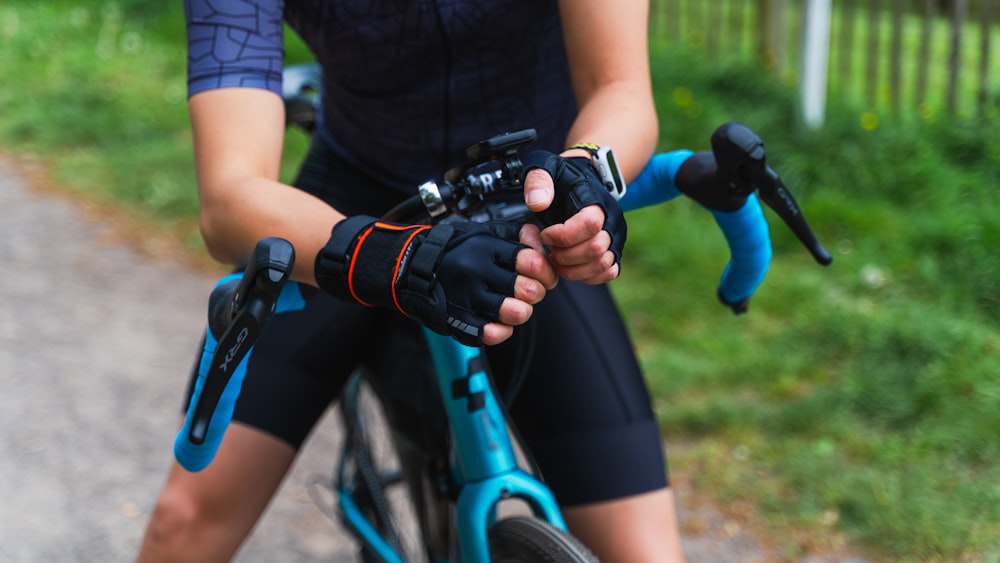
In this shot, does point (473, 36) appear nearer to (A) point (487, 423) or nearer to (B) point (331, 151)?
(B) point (331, 151)

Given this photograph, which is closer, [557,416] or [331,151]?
[557,416]

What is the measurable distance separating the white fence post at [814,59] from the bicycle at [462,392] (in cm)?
351

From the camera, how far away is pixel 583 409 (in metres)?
2.08

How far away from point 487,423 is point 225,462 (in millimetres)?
557

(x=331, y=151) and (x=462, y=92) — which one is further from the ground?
(x=462, y=92)

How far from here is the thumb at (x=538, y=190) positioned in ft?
4.57

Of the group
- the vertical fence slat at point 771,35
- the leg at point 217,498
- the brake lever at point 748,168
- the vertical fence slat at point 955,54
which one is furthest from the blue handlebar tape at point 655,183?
the vertical fence slat at point 771,35

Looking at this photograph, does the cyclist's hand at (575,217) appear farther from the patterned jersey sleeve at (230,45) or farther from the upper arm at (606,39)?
the patterned jersey sleeve at (230,45)

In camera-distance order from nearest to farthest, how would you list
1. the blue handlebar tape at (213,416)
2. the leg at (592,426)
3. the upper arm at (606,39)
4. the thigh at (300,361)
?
1. the blue handlebar tape at (213,416)
2. the upper arm at (606,39)
3. the leg at (592,426)
4. the thigh at (300,361)

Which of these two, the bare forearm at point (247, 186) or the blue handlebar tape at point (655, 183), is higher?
the bare forearm at point (247, 186)

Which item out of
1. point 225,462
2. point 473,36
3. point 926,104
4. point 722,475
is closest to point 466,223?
point 473,36

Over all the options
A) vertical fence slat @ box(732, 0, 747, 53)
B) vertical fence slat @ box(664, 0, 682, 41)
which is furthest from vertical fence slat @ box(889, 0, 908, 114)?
vertical fence slat @ box(664, 0, 682, 41)

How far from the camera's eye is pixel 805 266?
4.64 m

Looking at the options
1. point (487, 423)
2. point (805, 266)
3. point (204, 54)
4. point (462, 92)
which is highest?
point (204, 54)
